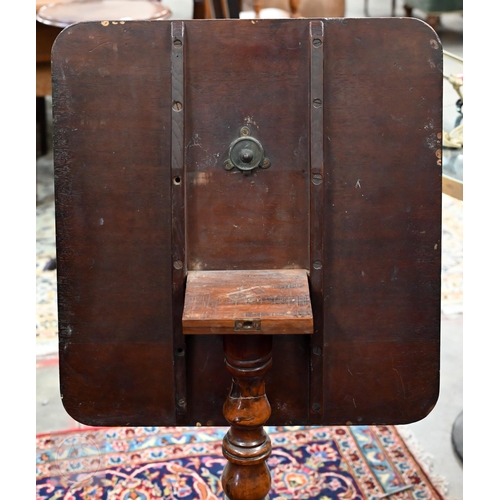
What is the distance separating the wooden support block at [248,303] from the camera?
3.79ft

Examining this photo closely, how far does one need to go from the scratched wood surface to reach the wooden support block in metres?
0.03

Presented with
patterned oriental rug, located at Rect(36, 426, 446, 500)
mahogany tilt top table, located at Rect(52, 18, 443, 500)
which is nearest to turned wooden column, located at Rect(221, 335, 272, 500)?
mahogany tilt top table, located at Rect(52, 18, 443, 500)

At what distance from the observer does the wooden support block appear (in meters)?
1.15

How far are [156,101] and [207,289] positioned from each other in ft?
1.05

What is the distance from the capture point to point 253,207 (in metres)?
1.30

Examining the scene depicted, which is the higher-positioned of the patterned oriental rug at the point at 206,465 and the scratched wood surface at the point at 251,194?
the scratched wood surface at the point at 251,194

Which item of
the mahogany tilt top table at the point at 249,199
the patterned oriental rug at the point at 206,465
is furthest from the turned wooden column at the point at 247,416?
the patterned oriental rug at the point at 206,465

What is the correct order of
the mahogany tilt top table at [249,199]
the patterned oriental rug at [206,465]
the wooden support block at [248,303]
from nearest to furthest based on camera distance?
the wooden support block at [248,303] < the mahogany tilt top table at [249,199] < the patterned oriental rug at [206,465]

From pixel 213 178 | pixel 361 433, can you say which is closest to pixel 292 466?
pixel 361 433

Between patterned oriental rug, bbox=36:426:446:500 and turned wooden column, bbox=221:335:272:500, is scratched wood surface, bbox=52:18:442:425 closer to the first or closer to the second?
turned wooden column, bbox=221:335:272:500

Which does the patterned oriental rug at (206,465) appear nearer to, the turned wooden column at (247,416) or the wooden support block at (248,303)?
the turned wooden column at (247,416)

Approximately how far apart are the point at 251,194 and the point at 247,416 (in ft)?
1.21

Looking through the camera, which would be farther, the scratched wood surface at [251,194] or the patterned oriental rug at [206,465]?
the patterned oriental rug at [206,465]

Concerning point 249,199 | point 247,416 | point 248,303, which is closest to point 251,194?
point 249,199
